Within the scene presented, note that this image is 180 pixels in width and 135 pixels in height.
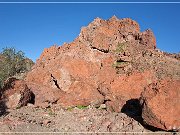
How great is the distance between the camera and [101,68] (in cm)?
2769

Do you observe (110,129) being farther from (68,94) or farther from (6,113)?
(6,113)

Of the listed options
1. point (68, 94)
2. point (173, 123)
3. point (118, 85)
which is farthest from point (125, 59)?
point (173, 123)

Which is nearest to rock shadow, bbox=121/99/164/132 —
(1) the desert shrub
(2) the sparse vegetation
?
(2) the sparse vegetation

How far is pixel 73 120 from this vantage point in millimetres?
22844

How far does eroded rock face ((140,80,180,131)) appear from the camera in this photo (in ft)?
62.2

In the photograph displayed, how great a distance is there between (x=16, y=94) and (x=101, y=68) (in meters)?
7.88

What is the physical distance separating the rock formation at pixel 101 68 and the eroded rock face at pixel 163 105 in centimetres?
517

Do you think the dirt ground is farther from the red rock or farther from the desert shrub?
the desert shrub

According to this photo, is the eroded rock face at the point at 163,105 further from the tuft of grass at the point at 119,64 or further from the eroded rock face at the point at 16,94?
the eroded rock face at the point at 16,94

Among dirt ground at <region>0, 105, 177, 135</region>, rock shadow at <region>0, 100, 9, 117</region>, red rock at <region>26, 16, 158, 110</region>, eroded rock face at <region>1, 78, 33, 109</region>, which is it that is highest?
red rock at <region>26, 16, 158, 110</region>

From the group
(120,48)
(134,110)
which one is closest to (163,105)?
(134,110)

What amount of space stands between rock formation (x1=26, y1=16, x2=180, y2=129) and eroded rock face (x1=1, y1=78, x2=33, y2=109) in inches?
37.6

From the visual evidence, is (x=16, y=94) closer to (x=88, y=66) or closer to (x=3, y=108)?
(x=3, y=108)

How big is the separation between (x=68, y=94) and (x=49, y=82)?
7.34 feet
